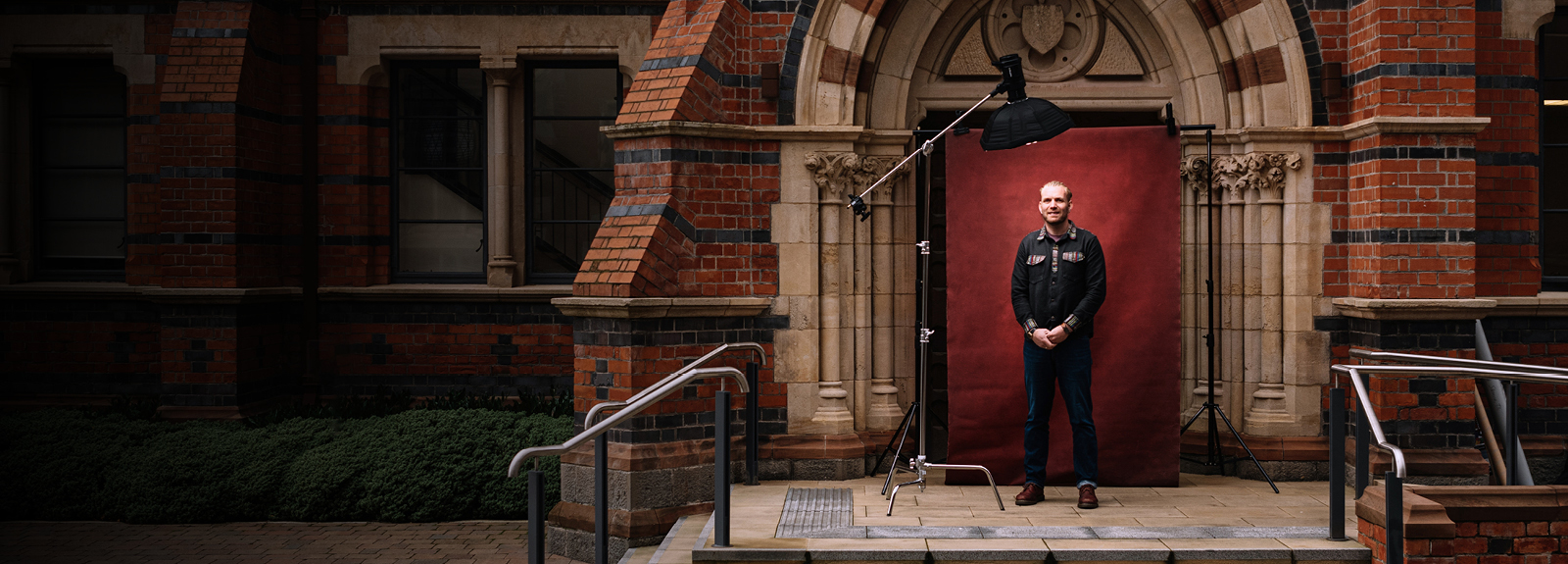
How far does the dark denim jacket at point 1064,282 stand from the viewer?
5.71 m

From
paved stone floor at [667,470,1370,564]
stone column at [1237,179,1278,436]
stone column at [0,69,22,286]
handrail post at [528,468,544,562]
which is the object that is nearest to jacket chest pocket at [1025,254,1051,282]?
paved stone floor at [667,470,1370,564]

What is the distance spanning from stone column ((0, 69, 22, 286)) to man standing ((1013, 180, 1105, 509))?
29.9ft

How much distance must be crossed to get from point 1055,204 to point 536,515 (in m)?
3.23

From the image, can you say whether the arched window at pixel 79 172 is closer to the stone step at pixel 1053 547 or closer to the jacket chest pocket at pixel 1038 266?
the stone step at pixel 1053 547

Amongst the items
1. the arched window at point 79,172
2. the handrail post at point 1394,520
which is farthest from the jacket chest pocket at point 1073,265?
the arched window at point 79,172

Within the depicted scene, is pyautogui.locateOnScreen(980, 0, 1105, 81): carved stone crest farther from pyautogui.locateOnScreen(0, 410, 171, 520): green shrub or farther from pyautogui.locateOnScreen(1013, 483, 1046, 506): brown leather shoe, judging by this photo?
pyautogui.locateOnScreen(0, 410, 171, 520): green shrub

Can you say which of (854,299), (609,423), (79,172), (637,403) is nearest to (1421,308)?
(854,299)

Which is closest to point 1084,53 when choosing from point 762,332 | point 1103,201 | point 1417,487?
point 1103,201

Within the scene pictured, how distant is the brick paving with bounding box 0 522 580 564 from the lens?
7008 mm

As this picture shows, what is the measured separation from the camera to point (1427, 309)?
6289mm

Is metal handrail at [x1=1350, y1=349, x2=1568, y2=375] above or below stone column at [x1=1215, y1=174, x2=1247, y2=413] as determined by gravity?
below

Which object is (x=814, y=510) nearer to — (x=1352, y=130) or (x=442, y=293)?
(x=1352, y=130)

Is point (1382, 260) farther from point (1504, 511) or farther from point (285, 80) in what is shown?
point (285, 80)

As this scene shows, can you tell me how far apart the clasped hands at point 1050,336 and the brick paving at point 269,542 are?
3300mm
